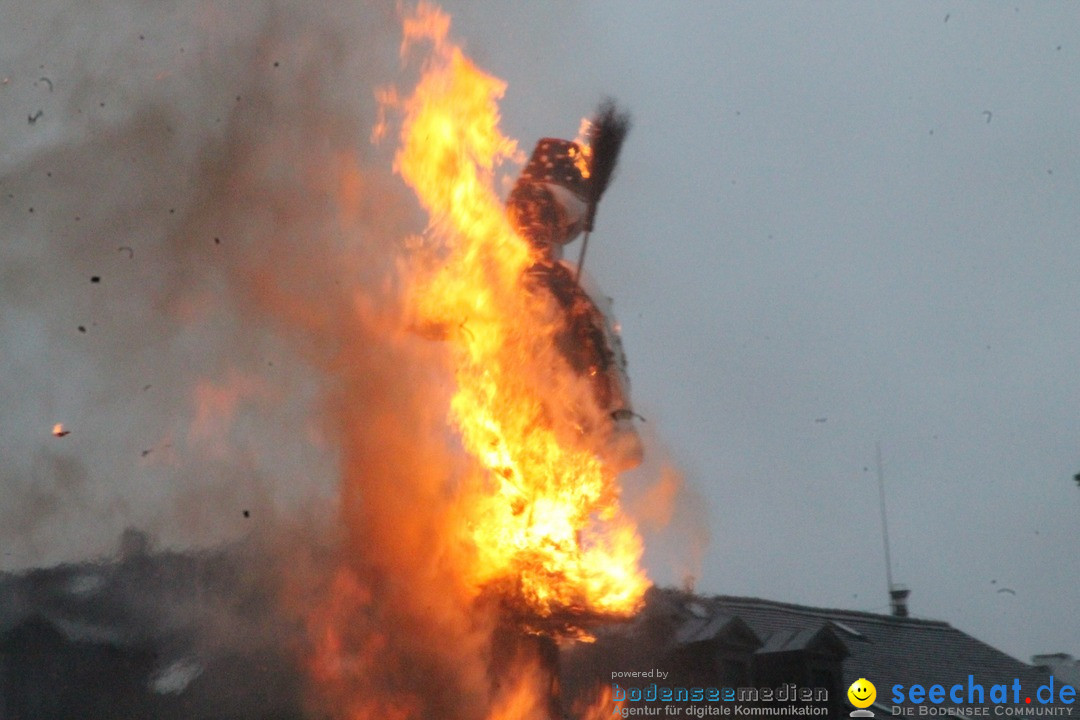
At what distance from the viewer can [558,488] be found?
1079 centimetres

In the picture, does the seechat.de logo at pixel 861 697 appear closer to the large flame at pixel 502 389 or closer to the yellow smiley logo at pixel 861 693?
the yellow smiley logo at pixel 861 693

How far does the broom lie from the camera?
11.0 meters

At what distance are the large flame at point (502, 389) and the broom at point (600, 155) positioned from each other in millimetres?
766

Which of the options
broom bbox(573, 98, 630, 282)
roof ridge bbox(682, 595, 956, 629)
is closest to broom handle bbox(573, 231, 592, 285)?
broom bbox(573, 98, 630, 282)

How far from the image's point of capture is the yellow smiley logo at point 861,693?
1645 centimetres

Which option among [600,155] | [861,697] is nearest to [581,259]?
[600,155]

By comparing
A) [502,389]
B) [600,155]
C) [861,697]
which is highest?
[600,155]

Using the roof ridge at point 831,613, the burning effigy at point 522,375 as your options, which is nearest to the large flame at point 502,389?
the burning effigy at point 522,375

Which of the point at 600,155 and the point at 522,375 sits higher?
the point at 600,155

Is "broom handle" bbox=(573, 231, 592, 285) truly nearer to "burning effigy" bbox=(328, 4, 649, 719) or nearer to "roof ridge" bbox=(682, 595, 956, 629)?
"burning effigy" bbox=(328, 4, 649, 719)

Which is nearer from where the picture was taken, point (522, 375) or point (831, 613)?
point (522, 375)

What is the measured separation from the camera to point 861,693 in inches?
657

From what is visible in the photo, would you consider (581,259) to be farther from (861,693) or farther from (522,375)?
(861,693)

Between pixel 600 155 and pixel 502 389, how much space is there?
2.71m
